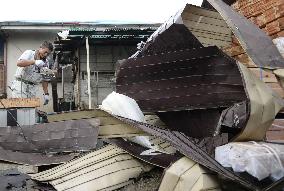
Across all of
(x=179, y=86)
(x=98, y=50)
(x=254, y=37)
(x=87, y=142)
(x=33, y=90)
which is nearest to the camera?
(x=254, y=37)

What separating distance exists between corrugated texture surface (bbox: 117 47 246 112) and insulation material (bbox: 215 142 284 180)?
3.04ft

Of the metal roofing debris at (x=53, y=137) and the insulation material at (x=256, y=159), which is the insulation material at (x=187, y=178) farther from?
the metal roofing debris at (x=53, y=137)

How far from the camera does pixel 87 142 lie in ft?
12.0

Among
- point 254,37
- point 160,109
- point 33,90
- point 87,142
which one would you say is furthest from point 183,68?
point 33,90

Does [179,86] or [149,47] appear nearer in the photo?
[179,86]

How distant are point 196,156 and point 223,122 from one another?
58 centimetres

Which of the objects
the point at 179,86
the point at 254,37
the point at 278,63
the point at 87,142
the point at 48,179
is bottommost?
the point at 48,179

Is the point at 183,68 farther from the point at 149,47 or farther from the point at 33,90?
the point at 33,90

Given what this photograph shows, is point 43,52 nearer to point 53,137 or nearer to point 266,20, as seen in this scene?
point 53,137

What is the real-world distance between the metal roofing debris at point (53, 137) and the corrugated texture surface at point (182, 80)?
818 millimetres

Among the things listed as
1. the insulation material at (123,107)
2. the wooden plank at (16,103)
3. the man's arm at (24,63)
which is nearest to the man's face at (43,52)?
the man's arm at (24,63)

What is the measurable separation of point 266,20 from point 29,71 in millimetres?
5358

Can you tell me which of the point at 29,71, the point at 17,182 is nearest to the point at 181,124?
the point at 17,182

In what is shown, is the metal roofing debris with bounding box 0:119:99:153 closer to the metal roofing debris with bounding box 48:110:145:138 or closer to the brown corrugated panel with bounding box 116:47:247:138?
the metal roofing debris with bounding box 48:110:145:138
